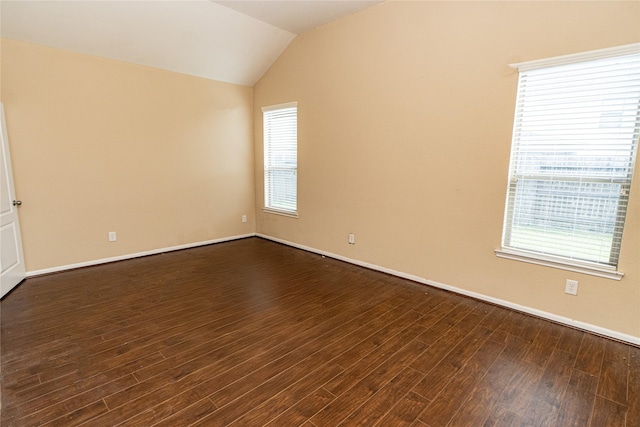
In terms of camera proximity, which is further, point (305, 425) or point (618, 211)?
point (618, 211)

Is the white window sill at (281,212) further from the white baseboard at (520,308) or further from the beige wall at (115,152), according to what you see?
the white baseboard at (520,308)

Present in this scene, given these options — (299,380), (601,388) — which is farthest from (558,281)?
(299,380)

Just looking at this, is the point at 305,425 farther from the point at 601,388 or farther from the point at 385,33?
the point at 385,33

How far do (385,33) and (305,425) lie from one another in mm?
3752

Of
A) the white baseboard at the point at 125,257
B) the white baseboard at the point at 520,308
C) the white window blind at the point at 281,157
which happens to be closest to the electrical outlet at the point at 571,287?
the white baseboard at the point at 520,308

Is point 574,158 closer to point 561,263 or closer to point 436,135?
point 561,263

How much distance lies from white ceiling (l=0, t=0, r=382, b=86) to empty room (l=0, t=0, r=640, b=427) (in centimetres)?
3

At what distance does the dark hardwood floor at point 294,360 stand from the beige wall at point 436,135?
378mm

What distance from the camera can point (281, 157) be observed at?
5.21 meters

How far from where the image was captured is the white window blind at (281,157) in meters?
4.93

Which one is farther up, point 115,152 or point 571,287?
point 115,152

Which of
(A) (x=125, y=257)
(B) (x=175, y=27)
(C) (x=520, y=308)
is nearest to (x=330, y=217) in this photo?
(C) (x=520, y=308)

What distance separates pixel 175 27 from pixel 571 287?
4883mm

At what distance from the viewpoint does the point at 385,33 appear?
11.6 ft
